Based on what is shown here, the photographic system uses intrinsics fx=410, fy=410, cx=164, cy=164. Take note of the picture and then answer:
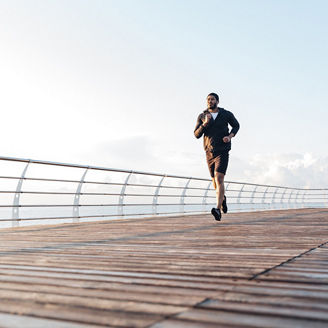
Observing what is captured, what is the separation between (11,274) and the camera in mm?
1613

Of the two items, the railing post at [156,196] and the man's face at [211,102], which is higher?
the man's face at [211,102]

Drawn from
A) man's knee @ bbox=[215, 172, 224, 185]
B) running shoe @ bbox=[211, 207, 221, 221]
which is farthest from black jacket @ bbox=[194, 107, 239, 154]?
running shoe @ bbox=[211, 207, 221, 221]

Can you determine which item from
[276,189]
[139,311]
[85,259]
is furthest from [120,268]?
[276,189]

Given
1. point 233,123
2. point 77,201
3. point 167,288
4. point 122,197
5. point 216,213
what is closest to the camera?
point 167,288

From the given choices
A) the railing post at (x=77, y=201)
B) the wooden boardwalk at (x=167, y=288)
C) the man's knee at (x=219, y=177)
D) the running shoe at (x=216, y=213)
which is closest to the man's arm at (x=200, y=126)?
the man's knee at (x=219, y=177)

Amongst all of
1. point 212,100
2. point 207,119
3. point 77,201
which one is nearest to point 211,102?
point 212,100

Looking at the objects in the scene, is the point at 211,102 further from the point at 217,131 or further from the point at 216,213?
the point at 216,213

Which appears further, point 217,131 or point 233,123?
point 233,123

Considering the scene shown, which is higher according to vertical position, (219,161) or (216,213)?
(219,161)

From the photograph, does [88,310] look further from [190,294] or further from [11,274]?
[11,274]

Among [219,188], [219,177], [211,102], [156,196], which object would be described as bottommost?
[219,188]

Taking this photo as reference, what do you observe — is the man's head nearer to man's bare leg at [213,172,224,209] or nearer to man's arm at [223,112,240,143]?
man's arm at [223,112,240,143]

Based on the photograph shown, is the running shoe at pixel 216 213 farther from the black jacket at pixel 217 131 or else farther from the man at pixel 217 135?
the black jacket at pixel 217 131

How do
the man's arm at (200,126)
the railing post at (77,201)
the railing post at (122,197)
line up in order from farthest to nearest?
the railing post at (122,197)
the railing post at (77,201)
the man's arm at (200,126)
